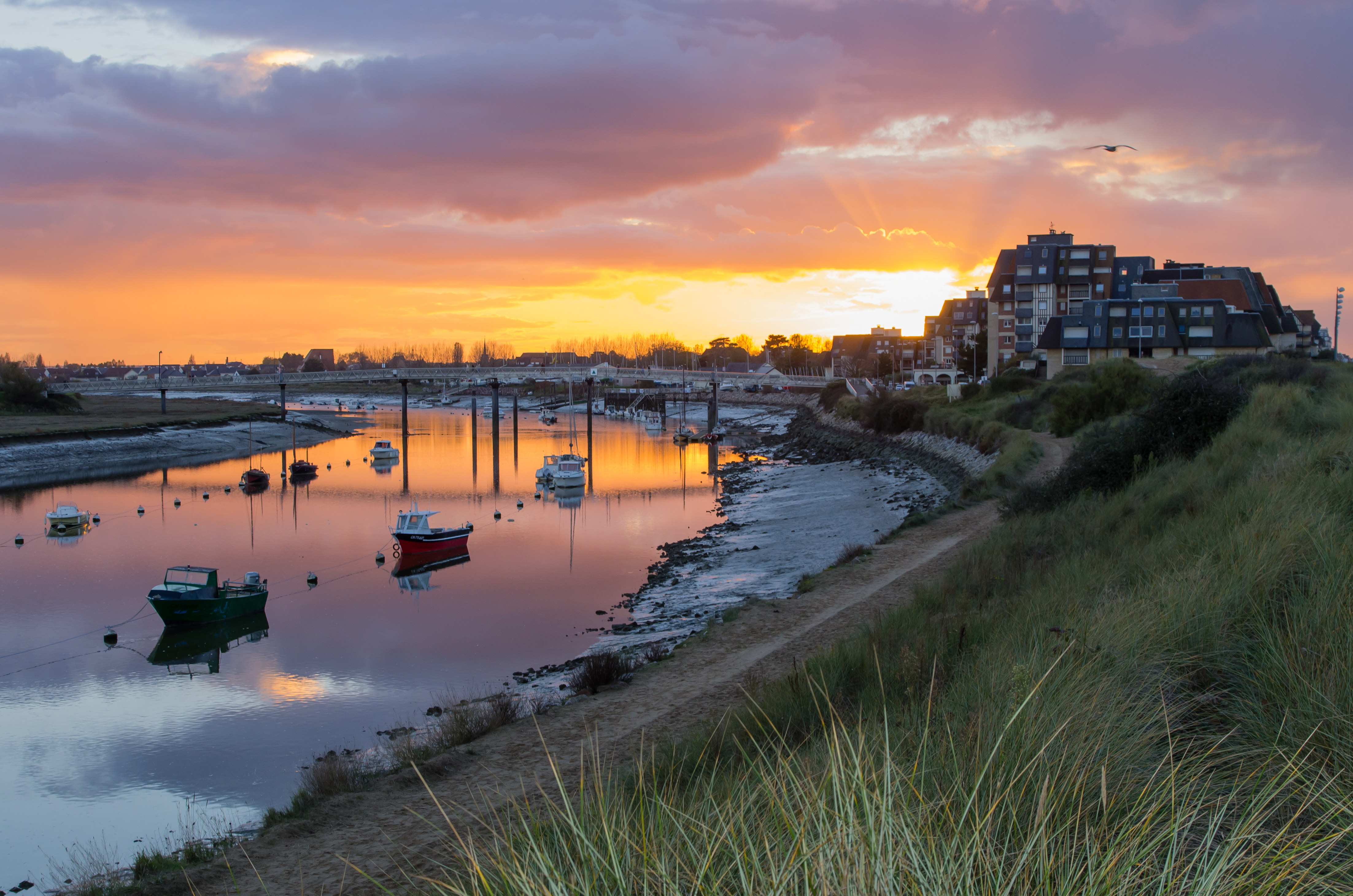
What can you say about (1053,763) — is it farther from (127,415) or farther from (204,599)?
(127,415)

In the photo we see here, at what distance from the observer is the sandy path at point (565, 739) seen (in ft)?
30.3

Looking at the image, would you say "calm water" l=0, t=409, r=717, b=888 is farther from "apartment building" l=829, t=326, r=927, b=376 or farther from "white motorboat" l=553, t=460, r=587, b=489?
"apartment building" l=829, t=326, r=927, b=376

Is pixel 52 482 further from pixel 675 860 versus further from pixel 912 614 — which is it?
pixel 675 860

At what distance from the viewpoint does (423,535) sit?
109 ft

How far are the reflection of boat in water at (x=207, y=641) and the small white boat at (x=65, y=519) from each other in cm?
1995

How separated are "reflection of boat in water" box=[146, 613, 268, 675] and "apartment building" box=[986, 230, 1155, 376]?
7915 centimetres

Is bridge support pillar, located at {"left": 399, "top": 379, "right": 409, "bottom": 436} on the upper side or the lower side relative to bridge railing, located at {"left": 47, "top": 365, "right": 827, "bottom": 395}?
lower

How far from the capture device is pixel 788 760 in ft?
15.8

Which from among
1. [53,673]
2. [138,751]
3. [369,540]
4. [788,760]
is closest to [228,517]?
[369,540]

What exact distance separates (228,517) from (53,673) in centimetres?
2431

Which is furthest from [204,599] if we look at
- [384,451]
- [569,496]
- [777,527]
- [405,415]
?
[405,415]

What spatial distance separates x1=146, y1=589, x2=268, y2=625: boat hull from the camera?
24.5 m

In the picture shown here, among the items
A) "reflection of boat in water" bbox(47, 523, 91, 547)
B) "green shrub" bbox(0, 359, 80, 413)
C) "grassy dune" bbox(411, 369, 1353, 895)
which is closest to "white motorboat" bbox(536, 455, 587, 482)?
"reflection of boat in water" bbox(47, 523, 91, 547)

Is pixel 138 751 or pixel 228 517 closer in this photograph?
pixel 138 751
